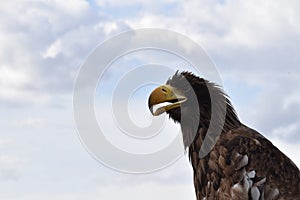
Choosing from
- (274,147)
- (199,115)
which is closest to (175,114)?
(199,115)

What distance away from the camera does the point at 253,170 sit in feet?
77.7

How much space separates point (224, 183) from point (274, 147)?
128cm

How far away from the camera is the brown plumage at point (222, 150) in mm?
23547

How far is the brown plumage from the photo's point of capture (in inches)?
927

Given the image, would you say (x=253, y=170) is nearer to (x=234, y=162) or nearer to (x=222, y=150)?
(x=234, y=162)

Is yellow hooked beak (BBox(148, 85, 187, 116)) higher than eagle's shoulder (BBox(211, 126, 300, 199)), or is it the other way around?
yellow hooked beak (BBox(148, 85, 187, 116))

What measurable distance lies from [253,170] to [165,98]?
8.04 ft

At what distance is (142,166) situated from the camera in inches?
980

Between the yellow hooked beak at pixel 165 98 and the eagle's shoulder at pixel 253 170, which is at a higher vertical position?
the yellow hooked beak at pixel 165 98

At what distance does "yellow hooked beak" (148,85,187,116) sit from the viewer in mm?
24328

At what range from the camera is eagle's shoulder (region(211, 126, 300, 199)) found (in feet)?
77.0

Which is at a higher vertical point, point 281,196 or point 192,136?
point 192,136

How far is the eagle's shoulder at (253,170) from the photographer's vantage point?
2347 cm

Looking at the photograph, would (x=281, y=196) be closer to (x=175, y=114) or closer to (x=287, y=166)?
(x=287, y=166)
